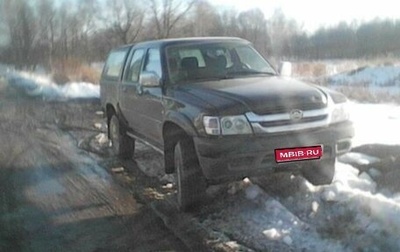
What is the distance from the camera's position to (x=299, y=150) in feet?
15.4

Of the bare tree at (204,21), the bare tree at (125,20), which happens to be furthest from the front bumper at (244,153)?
the bare tree at (125,20)

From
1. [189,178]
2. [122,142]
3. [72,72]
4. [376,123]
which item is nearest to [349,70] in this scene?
[376,123]

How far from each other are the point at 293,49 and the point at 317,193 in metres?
8.67

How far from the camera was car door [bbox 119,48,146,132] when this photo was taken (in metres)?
6.79

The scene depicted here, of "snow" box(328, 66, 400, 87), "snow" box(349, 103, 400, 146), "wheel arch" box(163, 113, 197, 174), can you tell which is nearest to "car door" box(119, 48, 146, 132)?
"wheel arch" box(163, 113, 197, 174)

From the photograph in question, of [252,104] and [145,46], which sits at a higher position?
[145,46]

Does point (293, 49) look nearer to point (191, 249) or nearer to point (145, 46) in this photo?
point (145, 46)

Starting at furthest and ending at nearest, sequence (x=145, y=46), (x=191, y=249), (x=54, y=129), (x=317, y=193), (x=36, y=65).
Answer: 1. (x=36, y=65)
2. (x=54, y=129)
3. (x=145, y=46)
4. (x=317, y=193)
5. (x=191, y=249)

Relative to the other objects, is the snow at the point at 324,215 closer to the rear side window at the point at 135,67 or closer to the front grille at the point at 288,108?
the front grille at the point at 288,108

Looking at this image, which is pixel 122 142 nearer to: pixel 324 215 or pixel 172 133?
pixel 172 133

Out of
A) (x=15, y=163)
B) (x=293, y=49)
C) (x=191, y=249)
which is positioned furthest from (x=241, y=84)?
(x=293, y=49)

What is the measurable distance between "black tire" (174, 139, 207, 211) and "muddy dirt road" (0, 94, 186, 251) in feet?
1.17

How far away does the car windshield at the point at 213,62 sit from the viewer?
5.79 metres

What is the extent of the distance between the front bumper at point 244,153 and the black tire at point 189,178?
343mm
